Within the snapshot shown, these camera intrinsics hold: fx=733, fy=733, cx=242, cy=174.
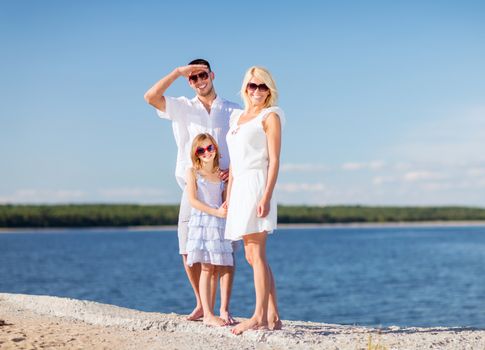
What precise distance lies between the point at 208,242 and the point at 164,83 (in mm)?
1478

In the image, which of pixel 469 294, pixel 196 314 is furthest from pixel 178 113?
pixel 469 294

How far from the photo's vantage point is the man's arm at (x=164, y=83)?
21.5 ft

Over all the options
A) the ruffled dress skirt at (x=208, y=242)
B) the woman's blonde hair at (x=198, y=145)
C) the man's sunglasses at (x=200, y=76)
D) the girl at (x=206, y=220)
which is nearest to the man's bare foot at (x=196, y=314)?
the girl at (x=206, y=220)

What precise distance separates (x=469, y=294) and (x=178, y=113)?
724 inches

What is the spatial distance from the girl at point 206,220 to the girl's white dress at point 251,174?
0.49 m

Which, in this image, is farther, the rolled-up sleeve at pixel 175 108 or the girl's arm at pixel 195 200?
the rolled-up sleeve at pixel 175 108

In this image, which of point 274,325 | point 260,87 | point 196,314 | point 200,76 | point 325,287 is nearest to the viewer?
point 260,87

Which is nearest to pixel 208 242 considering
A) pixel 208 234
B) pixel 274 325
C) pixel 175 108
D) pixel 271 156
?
pixel 208 234

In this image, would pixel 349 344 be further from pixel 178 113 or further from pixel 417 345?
pixel 178 113

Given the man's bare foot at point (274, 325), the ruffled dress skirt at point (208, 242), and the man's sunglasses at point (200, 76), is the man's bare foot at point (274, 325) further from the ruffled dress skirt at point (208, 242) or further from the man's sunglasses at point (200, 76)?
the man's sunglasses at point (200, 76)

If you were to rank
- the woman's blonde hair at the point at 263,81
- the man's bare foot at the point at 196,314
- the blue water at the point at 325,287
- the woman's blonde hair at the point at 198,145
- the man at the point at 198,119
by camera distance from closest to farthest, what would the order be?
the woman's blonde hair at the point at 263,81 → the woman's blonde hair at the point at 198,145 → the man at the point at 198,119 → the man's bare foot at the point at 196,314 → the blue water at the point at 325,287

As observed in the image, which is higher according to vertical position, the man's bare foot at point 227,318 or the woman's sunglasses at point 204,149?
the woman's sunglasses at point 204,149

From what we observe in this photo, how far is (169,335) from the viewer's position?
246 inches

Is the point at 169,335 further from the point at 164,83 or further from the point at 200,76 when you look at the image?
the point at 200,76
